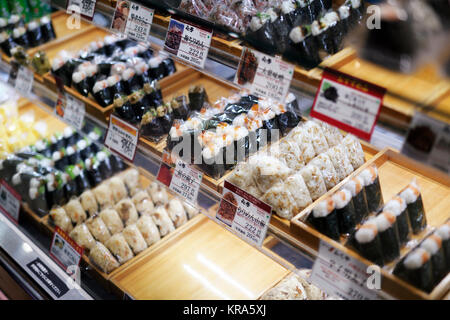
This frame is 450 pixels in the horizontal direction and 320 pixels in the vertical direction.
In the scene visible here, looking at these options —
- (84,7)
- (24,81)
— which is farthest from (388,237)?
(24,81)

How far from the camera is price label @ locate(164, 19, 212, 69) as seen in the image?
1.45 metres

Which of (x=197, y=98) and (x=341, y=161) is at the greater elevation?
(x=341, y=161)

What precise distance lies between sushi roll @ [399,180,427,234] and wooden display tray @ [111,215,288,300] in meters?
0.74

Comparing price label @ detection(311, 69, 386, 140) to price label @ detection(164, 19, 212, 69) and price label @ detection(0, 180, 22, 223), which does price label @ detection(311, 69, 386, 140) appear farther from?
price label @ detection(0, 180, 22, 223)

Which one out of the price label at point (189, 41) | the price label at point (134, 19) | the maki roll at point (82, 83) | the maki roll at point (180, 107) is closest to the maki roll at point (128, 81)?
the maki roll at point (82, 83)

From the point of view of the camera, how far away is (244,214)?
58.8 inches

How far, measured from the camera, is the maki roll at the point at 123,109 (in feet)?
6.86

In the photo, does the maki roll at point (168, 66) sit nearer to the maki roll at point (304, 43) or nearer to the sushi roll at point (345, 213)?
the maki roll at point (304, 43)

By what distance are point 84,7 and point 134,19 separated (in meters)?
0.31

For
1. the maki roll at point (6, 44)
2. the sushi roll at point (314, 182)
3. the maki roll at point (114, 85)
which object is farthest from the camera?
the maki roll at point (6, 44)

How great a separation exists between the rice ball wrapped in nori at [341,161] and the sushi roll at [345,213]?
0.79 feet

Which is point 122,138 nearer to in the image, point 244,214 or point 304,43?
point 244,214

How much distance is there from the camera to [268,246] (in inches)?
67.6
